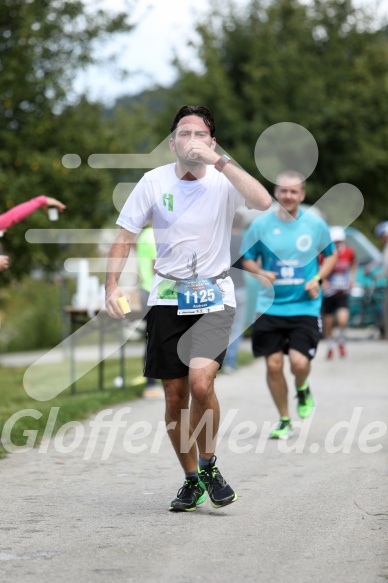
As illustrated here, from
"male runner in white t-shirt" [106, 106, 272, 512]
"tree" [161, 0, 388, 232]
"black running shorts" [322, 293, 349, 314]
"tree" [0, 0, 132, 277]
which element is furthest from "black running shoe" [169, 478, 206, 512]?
"tree" [161, 0, 388, 232]

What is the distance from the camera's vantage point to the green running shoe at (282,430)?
966cm

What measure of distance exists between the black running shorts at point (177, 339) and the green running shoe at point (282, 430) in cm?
309

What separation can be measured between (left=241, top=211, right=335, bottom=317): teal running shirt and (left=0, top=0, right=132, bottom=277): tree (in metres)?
7.16

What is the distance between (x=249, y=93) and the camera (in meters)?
36.9

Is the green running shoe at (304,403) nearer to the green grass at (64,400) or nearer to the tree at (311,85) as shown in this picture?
the green grass at (64,400)

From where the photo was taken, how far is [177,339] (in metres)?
6.68

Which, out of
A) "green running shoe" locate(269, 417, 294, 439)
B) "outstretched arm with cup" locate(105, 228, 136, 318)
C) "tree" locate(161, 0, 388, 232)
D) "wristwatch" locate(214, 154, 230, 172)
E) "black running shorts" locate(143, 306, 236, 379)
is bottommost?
"green running shoe" locate(269, 417, 294, 439)

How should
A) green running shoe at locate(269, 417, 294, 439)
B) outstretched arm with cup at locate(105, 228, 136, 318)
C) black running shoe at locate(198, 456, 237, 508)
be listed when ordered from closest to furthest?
outstretched arm with cup at locate(105, 228, 136, 318) < black running shoe at locate(198, 456, 237, 508) < green running shoe at locate(269, 417, 294, 439)

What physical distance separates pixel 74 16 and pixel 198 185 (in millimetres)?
11233

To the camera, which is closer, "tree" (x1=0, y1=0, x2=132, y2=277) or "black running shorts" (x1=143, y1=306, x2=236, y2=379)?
"black running shorts" (x1=143, y1=306, x2=236, y2=379)

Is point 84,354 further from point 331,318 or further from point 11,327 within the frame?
point 11,327

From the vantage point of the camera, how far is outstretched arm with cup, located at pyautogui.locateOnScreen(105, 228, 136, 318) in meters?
6.36

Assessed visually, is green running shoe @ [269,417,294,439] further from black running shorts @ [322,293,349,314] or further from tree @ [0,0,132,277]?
black running shorts @ [322,293,349,314]

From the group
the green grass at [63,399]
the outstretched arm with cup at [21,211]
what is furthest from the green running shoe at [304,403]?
the outstretched arm with cup at [21,211]
